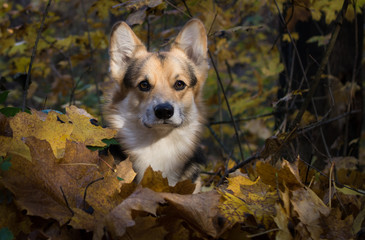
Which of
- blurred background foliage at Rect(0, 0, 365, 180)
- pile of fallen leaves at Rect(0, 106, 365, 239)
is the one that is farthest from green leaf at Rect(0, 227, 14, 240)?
blurred background foliage at Rect(0, 0, 365, 180)

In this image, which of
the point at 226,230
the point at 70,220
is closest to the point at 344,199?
the point at 226,230

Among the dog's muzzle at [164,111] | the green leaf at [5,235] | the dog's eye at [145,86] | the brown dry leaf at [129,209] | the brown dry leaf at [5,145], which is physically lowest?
the dog's muzzle at [164,111]

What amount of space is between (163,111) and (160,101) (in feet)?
0.49

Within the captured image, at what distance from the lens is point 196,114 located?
3.30 meters

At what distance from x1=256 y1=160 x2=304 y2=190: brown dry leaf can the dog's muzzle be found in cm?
118

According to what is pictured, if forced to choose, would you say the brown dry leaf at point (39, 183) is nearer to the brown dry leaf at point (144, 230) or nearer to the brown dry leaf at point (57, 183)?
the brown dry leaf at point (57, 183)

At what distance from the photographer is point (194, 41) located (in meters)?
3.45

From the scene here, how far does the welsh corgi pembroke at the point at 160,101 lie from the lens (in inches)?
113

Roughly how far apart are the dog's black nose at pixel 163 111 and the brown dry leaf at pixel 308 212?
150 cm

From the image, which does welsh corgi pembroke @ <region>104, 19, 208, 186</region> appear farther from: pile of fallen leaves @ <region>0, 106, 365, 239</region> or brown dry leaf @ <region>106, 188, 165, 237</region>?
brown dry leaf @ <region>106, 188, 165, 237</region>

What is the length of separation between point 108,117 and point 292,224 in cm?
221

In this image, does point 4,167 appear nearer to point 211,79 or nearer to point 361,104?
point 361,104

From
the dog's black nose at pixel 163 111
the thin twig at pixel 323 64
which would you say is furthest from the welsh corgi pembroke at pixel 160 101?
the thin twig at pixel 323 64

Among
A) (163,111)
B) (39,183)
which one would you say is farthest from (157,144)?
(39,183)
